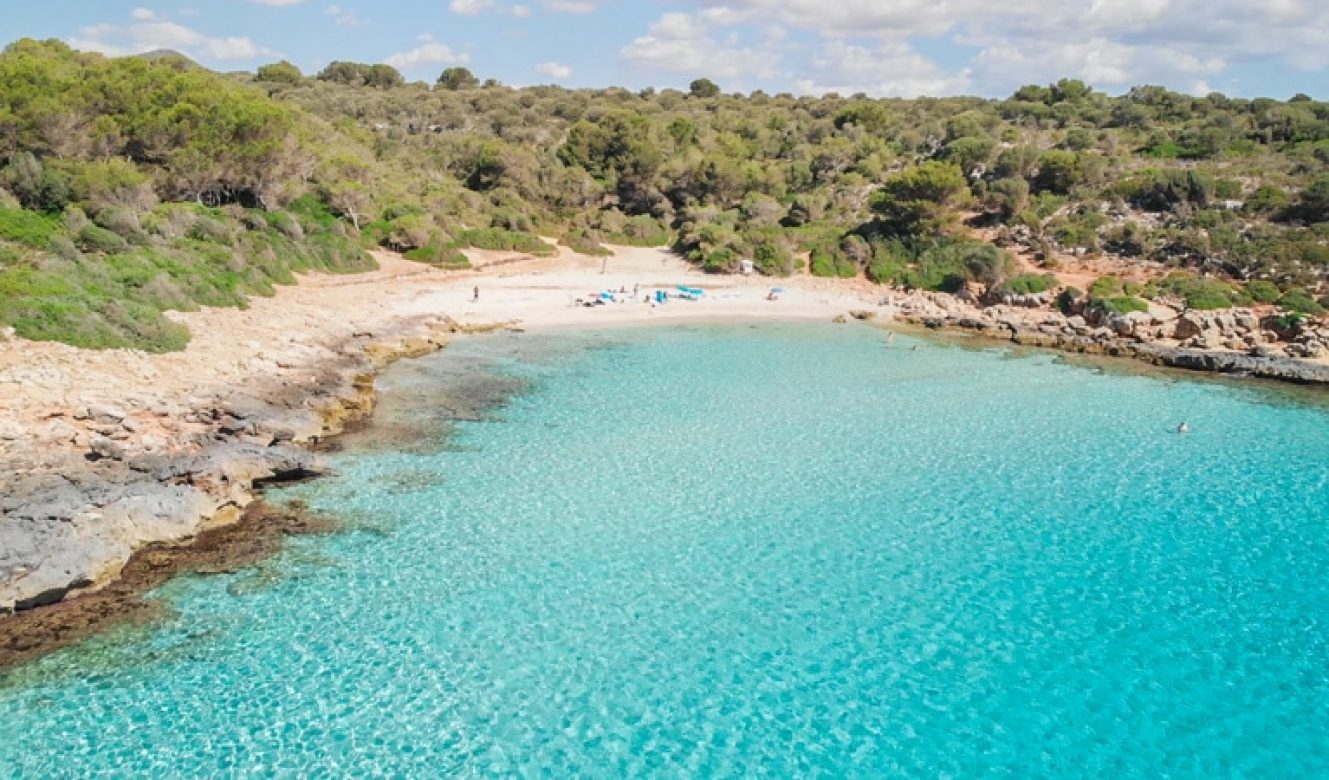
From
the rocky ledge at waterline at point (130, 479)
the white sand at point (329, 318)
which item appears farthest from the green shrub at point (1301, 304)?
the rocky ledge at waterline at point (130, 479)

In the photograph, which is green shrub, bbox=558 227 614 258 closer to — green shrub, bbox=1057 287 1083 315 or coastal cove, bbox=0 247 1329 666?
coastal cove, bbox=0 247 1329 666

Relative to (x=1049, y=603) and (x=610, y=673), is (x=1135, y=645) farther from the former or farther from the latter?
(x=610, y=673)

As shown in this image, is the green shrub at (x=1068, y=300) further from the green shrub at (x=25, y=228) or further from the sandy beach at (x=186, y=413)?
the green shrub at (x=25, y=228)

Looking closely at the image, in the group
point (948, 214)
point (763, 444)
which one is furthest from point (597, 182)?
point (763, 444)

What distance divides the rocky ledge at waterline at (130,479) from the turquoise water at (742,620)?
1.33 metres

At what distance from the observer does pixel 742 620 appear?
42.1ft

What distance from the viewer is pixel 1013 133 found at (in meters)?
61.3

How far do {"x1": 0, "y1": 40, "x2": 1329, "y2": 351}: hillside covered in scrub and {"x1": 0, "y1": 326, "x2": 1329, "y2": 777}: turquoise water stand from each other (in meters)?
12.5

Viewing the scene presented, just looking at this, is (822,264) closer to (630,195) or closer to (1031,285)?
(1031,285)

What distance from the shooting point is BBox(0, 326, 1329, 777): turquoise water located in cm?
1000

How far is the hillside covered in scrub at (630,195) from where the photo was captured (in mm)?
30203

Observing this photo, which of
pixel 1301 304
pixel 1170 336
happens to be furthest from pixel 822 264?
pixel 1301 304

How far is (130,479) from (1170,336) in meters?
35.9

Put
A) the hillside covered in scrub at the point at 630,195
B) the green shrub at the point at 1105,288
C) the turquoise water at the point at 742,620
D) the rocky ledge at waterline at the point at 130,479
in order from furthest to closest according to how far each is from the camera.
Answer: the green shrub at the point at 1105,288 < the hillside covered in scrub at the point at 630,195 < the rocky ledge at waterline at the point at 130,479 < the turquoise water at the point at 742,620
